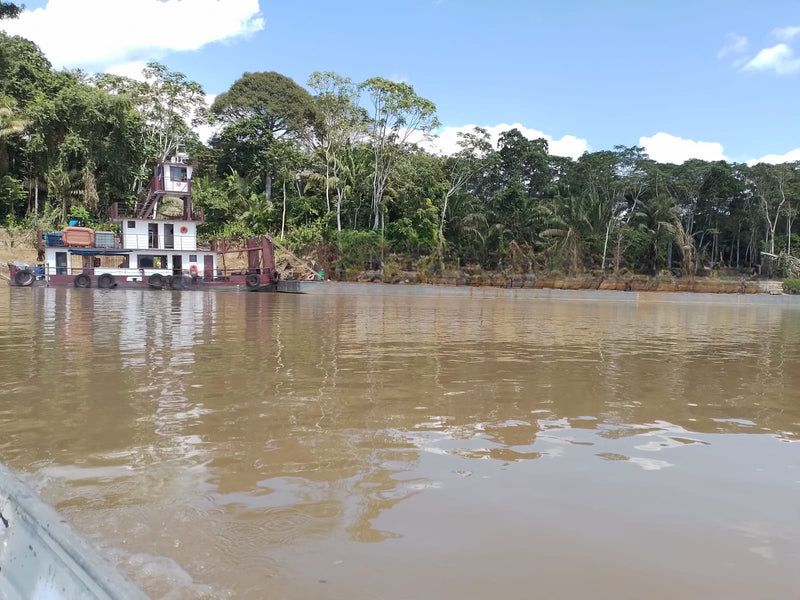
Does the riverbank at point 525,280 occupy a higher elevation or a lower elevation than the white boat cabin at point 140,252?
lower

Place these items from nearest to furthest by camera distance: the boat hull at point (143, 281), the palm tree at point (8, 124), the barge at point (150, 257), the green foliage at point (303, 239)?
the boat hull at point (143, 281), the barge at point (150, 257), the palm tree at point (8, 124), the green foliage at point (303, 239)

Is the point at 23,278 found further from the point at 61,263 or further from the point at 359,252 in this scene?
the point at 359,252

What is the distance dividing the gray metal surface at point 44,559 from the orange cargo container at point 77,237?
102 ft

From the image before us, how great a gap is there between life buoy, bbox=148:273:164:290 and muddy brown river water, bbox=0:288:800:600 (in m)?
21.9

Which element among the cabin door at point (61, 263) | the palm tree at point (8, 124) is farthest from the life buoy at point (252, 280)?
the palm tree at point (8, 124)

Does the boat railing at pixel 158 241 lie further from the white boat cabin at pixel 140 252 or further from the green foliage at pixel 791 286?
the green foliage at pixel 791 286

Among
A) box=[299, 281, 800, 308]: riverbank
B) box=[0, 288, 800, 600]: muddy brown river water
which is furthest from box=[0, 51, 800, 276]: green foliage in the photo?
box=[0, 288, 800, 600]: muddy brown river water

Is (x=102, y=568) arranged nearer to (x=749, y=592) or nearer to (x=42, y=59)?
(x=749, y=592)

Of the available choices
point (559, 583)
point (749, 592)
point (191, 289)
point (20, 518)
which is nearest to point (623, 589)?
point (559, 583)

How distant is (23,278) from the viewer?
27938mm

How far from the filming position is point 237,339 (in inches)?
382

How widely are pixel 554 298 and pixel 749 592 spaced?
96.6ft

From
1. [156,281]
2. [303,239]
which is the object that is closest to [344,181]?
[303,239]

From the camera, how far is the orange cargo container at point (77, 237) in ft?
95.0
